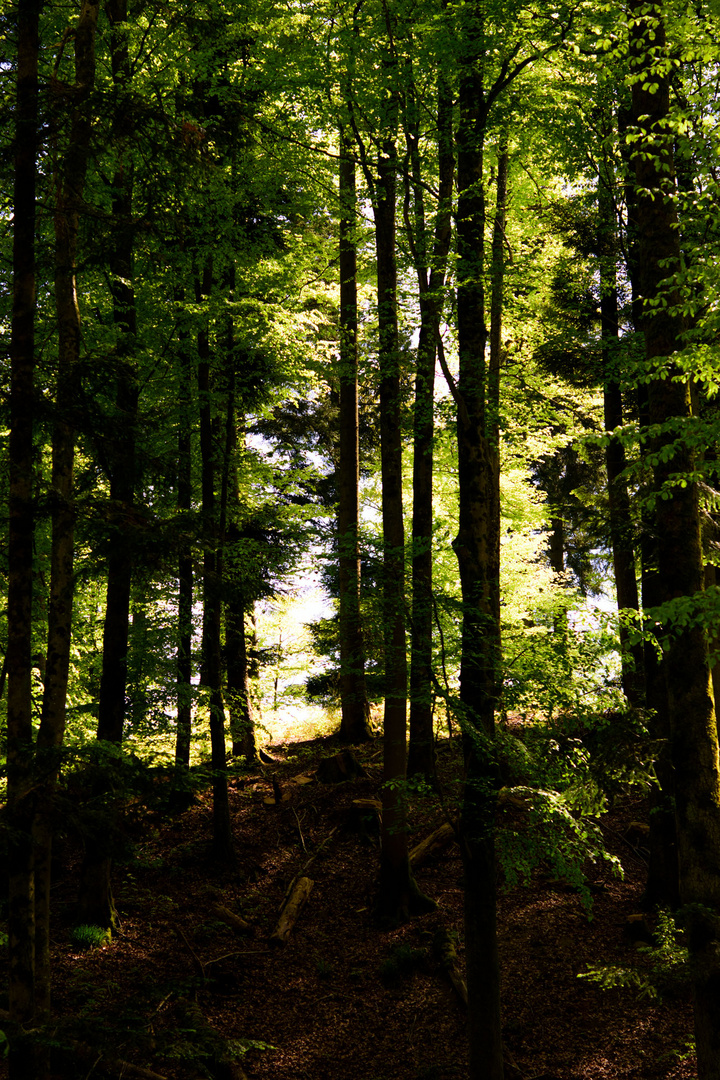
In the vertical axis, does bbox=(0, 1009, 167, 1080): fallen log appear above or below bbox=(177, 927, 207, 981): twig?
above

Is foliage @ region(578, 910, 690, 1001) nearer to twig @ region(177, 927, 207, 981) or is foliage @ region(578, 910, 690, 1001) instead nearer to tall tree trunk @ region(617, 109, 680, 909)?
tall tree trunk @ region(617, 109, 680, 909)

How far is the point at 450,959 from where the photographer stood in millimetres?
9273

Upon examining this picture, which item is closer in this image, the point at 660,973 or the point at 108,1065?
the point at 660,973

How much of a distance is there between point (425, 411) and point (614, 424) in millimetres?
3639

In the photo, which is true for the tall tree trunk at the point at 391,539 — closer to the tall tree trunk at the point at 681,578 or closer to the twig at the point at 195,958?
the twig at the point at 195,958

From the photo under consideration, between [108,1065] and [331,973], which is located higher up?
[108,1065]

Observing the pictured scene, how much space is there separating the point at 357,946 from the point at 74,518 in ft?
23.8

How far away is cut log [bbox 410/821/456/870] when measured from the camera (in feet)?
39.5

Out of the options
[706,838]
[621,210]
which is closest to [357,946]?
[706,838]

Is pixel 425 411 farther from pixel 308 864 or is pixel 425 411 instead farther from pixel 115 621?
pixel 308 864

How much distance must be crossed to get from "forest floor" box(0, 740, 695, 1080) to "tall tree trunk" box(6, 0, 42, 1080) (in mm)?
733

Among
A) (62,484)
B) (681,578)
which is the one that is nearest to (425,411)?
(681,578)

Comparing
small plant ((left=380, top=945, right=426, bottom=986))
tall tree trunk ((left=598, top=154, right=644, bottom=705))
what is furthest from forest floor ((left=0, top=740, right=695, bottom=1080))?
tall tree trunk ((left=598, top=154, right=644, bottom=705))

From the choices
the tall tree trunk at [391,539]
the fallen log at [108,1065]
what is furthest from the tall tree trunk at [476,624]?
the fallen log at [108,1065]
